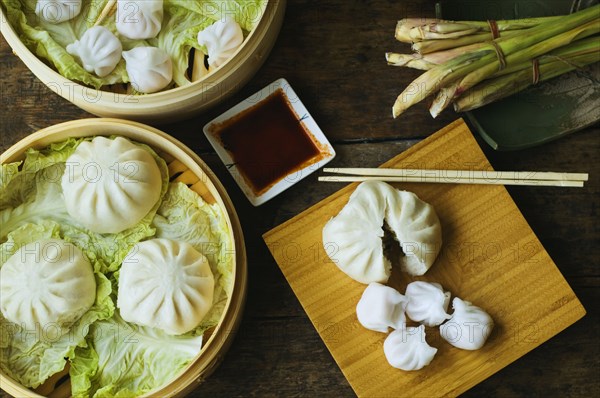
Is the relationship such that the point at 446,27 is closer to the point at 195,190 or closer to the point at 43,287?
the point at 195,190

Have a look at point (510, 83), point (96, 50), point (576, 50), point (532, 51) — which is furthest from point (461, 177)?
point (96, 50)

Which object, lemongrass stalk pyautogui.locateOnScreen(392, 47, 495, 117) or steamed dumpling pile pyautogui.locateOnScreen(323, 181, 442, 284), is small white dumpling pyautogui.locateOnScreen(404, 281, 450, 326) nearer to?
steamed dumpling pile pyautogui.locateOnScreen(323, 181, 442, 284)

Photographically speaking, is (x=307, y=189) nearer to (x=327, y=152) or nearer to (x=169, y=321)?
(x=327, y=152)

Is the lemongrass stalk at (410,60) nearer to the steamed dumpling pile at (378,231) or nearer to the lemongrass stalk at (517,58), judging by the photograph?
the lemongrass stalk at (517,58)

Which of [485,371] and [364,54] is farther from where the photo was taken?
[364,54]

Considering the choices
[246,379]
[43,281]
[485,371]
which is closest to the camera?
[43,281]

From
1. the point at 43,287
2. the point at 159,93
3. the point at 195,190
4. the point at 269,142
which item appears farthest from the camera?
the point at 269,142

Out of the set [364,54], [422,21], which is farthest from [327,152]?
[422,21]
